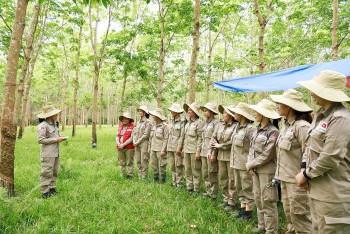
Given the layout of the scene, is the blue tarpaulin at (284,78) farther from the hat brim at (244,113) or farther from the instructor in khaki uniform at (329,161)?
the instructor in khaki uniform at (329,161)

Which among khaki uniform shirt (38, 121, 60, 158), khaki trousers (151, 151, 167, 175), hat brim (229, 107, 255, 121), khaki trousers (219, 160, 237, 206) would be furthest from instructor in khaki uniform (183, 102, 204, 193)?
khaki uniform shirt (38, 121, 60, 158)

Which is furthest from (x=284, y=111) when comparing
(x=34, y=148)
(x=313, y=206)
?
(x=34, y=148)

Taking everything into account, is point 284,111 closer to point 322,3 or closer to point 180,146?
point 180,146

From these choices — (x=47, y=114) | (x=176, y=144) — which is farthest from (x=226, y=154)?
(x=47, y=114)

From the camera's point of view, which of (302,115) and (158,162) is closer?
(302,115)

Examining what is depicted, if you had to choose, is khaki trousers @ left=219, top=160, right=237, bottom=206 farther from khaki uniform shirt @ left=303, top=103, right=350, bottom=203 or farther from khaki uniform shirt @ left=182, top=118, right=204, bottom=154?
khaki uniform shirt @ left=303, top=103, right=350, bottom=203

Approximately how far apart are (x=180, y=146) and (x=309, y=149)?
373 centimetres

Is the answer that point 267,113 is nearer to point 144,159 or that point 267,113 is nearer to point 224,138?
point 224,138

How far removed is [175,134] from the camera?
6.38 meters

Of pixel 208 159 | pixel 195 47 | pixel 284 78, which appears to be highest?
pixel 195 47

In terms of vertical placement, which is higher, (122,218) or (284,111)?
(284,111)

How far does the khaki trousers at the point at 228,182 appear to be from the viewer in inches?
191

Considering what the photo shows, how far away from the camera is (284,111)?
3367 millimetres

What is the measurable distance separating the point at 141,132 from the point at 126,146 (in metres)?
0.56
